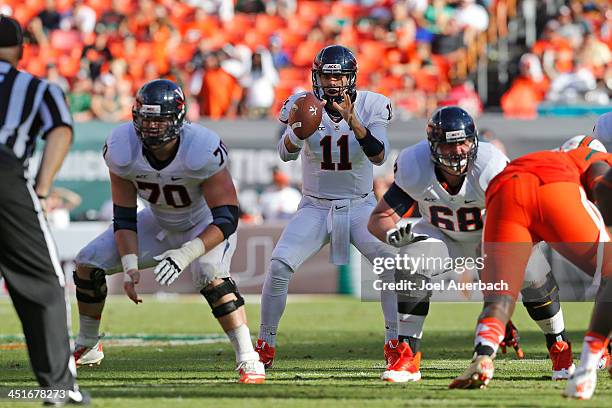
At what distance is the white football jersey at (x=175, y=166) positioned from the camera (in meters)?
6.69

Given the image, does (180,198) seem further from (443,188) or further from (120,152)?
(443,188)

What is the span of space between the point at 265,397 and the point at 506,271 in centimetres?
133

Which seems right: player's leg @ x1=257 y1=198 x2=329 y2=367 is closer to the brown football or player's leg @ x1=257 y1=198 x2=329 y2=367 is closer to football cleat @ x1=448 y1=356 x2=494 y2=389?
the brown football

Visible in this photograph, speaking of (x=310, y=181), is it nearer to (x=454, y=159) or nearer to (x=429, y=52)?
(x=454, y=159)

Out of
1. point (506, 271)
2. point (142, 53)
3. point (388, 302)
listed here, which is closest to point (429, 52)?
point (142, 53)

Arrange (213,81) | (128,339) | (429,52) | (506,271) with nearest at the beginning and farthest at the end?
(506,271) → (128,339) → (213,81) → (429,52)

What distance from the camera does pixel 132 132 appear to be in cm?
688

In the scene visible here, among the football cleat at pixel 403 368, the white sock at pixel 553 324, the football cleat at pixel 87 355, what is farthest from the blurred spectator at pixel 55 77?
the white sock at pixel 553 324

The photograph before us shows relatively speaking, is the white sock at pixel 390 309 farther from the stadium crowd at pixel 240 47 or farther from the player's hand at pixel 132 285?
the stadium crowd at pixel 240 47

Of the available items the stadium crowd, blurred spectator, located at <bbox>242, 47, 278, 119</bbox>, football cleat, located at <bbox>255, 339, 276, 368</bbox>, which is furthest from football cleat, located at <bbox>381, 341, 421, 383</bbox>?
blurred spectator, located at <bbox>242, 47, 278, 119</bbox>

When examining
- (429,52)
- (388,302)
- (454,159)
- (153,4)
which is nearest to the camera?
(454,159)

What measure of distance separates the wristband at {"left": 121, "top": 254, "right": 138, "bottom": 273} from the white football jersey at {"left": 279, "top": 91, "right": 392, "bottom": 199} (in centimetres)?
159

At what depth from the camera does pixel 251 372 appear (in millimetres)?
6605

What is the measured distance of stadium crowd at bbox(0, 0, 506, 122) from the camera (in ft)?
55.0
